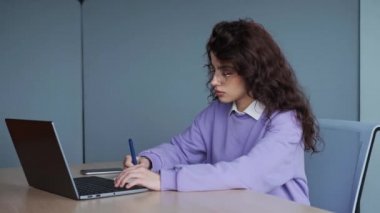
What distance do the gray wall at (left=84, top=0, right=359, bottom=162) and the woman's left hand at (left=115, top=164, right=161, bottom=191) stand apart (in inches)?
56.1

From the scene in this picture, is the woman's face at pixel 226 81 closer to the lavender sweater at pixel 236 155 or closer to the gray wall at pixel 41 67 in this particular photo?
the lavender sweater at pixel 236 155

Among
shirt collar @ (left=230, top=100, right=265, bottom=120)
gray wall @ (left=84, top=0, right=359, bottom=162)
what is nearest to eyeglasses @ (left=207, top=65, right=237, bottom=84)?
shirt collar @ (left=230, top=100, right=265, bottom=120)

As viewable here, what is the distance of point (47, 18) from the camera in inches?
98.0

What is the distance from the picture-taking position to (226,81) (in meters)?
Answer: 1.44

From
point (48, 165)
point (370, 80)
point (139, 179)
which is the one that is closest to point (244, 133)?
point (139, 179)

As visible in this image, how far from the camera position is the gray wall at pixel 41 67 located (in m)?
2.43

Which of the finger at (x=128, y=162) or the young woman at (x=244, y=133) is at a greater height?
the young woman at (x=244, y=133)

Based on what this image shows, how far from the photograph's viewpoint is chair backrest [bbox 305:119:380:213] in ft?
4.26

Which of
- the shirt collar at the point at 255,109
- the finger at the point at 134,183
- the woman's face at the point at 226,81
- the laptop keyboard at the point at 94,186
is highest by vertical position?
the woman's face at the point at 226,81

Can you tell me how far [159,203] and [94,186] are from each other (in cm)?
24

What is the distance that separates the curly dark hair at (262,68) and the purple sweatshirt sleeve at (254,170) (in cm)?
9

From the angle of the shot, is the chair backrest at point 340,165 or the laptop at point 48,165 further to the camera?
the chair backrest at point 340,165

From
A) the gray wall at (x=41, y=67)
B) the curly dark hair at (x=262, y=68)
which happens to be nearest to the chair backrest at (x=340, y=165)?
the curly dark hair at (x=262, y=68)

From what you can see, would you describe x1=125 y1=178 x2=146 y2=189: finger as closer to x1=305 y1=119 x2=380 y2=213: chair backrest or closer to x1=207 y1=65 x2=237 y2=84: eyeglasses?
x1=207 y1=65 x2=237 y2=84: eyeglasses
